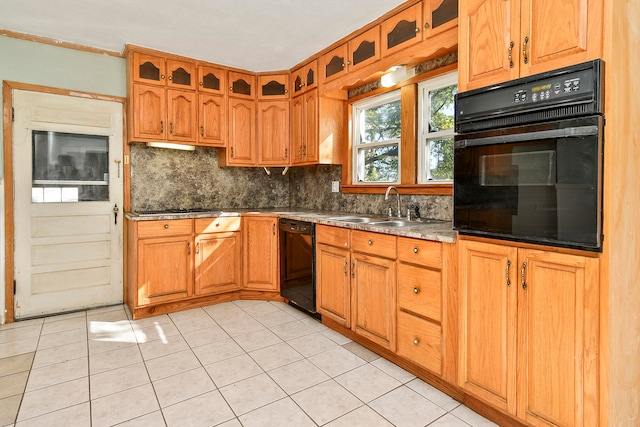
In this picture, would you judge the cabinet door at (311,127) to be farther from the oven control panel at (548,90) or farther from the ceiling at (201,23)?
the oven control panel at (548,90)

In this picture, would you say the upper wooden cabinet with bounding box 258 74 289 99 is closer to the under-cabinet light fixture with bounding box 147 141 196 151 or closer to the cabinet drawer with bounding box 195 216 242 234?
the under-cabinet light fixture with bounding box 147 141 196 151

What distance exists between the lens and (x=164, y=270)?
332 centimetres

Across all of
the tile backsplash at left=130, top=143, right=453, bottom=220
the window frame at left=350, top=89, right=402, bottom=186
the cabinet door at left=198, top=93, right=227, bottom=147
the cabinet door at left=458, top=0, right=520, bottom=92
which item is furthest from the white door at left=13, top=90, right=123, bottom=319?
the cabinet door at left=458, top=0, right=520, bottom=92

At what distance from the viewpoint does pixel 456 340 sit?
6.35ft

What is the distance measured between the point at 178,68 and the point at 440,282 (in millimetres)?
3256

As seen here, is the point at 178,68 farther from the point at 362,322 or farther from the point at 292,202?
the point at 362,322

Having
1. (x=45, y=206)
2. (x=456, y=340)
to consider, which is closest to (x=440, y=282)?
(x=456, y=340)

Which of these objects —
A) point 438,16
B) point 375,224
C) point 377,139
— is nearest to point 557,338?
point 375,224

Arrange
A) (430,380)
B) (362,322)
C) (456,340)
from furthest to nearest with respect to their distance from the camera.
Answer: (362,322) < (430,380) < (456,340)

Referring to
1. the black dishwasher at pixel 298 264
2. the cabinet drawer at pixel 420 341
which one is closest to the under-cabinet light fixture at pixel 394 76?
the black dishwasher at pixel 298 264

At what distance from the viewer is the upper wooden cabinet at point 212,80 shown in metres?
3.72

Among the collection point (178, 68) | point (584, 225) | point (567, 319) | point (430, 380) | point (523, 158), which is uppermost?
point (178, 68)

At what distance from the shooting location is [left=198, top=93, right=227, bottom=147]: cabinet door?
375 cm

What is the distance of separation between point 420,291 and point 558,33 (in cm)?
144
